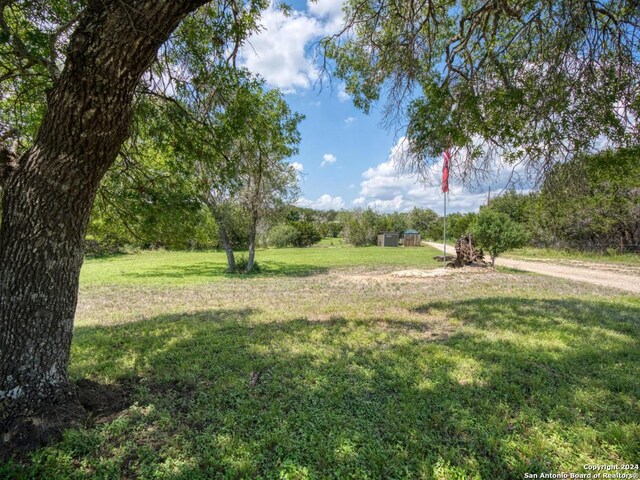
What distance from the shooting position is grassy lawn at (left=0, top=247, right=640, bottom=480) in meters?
1.97

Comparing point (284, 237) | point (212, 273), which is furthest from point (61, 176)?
point (284, 237)

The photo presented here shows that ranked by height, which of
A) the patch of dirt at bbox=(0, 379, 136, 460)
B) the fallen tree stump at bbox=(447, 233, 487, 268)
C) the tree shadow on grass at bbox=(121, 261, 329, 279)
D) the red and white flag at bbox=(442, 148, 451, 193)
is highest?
the red and white flag at bbox=(442, 148, 451, 193)

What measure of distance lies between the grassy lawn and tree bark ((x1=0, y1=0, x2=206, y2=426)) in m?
0.70

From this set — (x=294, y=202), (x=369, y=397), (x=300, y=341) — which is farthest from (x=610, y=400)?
(x=294, y=202)

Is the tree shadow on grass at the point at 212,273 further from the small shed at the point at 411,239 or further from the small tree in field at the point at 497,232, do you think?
the small shed at the point at 411,239

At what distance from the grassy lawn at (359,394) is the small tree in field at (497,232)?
733 cm

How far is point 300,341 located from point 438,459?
259 cm

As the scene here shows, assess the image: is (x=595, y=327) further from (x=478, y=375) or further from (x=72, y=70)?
(x=72, y=70)

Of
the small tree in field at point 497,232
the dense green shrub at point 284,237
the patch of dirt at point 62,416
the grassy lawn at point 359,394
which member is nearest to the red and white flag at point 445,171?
the grassy lawn at point 359,394

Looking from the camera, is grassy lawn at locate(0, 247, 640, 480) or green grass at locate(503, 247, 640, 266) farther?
green grass at locate(503, 247, 640, 266)

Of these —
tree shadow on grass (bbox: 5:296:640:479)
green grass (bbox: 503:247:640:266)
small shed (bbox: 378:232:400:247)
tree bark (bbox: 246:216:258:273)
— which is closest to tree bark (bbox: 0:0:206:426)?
tree shadow on grass (bbox: 5:296:640:479)

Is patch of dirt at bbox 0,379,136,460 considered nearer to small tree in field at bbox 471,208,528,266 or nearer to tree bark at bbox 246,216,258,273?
tree bark at bbox 246,216,258,273

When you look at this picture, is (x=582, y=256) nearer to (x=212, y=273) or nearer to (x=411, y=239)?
(x=411, y=239)

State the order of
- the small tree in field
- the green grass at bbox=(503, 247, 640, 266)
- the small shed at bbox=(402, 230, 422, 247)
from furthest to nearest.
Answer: the small shed at bbox=(402, 230, 422, 247) < the green grass at bbox=(503, 247, 640, 266) < the small tree in field
